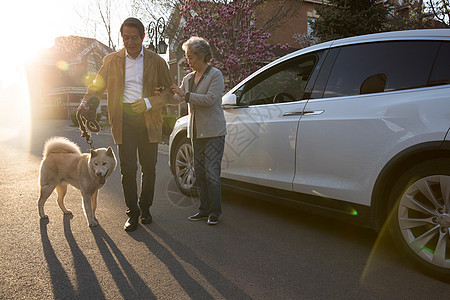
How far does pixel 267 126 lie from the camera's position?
404cm

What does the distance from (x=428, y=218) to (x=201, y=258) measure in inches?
73.2

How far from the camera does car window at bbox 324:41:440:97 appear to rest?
9.71 feet

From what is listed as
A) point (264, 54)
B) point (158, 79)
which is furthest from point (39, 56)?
point (158, 79)

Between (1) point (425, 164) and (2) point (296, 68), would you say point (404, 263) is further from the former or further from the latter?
(2) point (296, 68)

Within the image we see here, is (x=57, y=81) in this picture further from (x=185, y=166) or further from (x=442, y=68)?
(x=442, y=68)

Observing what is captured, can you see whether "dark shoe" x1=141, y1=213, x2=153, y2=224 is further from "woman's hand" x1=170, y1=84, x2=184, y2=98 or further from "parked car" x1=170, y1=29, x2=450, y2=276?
"woman's hand" x1=170, y1=84, x2=184, y2=98

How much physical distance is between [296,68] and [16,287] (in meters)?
3.35

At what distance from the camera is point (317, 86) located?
12.2 feet

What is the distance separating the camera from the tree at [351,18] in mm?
15375

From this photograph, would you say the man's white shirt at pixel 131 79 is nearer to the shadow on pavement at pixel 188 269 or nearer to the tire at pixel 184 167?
the tire at pixel 184 167

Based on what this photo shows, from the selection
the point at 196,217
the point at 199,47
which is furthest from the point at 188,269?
the point at 199,47

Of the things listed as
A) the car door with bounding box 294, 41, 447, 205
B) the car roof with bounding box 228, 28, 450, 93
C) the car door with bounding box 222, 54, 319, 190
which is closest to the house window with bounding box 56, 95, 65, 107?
the car door with bounding box 222, 54, 319, 190

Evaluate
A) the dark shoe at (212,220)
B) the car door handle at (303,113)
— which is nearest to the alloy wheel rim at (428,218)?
the car door handle at (303,113)

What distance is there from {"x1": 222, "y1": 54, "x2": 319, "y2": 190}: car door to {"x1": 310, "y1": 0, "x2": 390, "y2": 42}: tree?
39.5ft
